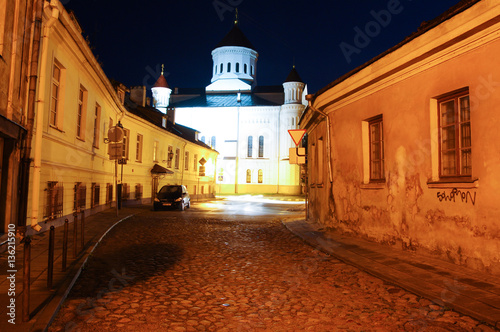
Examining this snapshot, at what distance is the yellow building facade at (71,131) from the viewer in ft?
32.5

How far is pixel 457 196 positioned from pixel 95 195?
15.1 meters

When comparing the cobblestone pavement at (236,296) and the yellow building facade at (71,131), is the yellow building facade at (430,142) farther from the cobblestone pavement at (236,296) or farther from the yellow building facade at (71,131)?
the yellow building facade at (71,131)

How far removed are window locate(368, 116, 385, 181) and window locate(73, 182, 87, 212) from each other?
33.7 ft

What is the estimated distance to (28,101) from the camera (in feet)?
30.8

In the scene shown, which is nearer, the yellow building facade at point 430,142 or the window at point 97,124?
the yellow building facade at point 430,142

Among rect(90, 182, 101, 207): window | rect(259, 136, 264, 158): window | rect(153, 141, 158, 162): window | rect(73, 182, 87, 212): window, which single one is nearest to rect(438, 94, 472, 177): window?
rect(73, 182, 87, 212): window

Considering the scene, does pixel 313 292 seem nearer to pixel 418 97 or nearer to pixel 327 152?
pixel 418 97

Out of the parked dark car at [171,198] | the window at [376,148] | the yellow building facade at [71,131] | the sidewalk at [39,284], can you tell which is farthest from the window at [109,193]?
the window at [376,148]

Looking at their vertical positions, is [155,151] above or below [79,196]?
above

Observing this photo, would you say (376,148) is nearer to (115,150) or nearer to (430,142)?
(430,142)

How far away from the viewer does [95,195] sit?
58.4 feet

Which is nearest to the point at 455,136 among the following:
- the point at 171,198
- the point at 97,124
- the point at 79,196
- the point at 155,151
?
the point at 79,196

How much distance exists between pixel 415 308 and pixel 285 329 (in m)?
1.80

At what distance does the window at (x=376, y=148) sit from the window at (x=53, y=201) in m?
9.06
